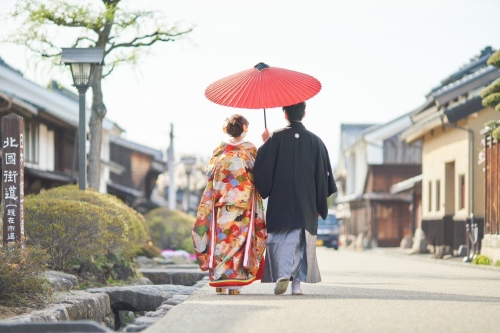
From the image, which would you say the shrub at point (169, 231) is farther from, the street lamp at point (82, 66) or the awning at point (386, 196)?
the awning at point (386, 196)

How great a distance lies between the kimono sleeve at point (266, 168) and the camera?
10414 mm

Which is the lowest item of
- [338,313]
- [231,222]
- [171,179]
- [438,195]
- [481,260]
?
[481,260]

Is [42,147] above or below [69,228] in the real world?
above

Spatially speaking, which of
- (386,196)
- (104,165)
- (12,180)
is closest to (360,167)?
(386,196)

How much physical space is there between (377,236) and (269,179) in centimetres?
4196

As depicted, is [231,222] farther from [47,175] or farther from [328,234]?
[328,234]

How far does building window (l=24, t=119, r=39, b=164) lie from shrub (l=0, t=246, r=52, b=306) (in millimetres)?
19618

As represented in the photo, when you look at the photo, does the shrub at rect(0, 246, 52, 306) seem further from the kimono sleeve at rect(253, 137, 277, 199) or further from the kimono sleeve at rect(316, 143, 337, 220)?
the kimono sleeve at rect(316, 143, 337, 220)

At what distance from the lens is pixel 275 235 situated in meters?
10.4

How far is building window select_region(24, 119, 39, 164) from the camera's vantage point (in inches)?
1148

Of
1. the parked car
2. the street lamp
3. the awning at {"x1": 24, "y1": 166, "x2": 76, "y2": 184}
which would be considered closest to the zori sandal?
the street lamp

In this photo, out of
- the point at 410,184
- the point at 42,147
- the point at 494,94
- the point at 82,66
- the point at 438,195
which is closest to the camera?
the point at 82,66

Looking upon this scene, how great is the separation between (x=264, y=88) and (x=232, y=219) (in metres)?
1.47

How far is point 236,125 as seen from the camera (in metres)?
10.5
